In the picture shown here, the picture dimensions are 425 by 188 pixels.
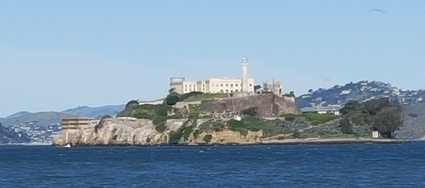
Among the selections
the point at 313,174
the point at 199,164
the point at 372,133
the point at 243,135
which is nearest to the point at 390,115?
the point at 372,133

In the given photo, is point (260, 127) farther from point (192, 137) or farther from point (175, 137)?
point (175, 137)

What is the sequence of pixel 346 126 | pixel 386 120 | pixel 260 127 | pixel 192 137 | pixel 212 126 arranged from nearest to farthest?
1. pixel 212 126
2. pixel 260 127
3. pixel 192 137
4. pixel 386 120
5. pixel 346 126

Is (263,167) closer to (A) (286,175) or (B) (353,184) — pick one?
(A) (286,175)

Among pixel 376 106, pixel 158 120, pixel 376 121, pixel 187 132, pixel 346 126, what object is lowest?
pixel 187 132

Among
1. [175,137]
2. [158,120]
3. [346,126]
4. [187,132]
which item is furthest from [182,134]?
[346,126]

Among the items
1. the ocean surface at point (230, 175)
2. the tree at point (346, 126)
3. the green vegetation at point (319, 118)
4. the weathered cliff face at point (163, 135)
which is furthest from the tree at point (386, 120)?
the ocean surface at point (230, 175)

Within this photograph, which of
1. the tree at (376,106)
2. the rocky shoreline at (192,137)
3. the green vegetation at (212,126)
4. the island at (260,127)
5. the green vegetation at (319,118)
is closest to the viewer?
the rocky shoreline at (192,137)

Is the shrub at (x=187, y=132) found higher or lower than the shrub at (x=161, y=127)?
lower

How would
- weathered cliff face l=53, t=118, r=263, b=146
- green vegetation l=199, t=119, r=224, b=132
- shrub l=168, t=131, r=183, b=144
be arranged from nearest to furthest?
green vegetation l=199, t=119, r=224, b=132 < weathered cliff face l=53, t=118, r=263, b=146 < shrub l=168, t=131, r=183, b=144

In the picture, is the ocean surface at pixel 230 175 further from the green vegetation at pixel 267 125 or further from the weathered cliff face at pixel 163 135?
the green vegetation at pixel 267 125

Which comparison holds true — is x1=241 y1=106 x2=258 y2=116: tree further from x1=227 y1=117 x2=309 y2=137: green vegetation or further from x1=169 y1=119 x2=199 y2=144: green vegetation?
x1=169 y1=119 x2=199 y2=144: green vegetation

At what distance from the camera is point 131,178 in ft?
242

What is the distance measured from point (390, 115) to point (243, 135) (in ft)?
83.1

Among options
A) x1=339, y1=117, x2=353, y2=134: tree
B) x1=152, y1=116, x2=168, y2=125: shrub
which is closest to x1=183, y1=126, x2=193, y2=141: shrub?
x1=152, y1=116, x2=168, y2=125: shrub
